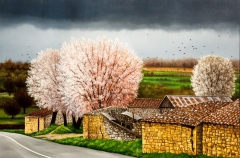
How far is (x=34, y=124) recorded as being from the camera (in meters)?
37.2

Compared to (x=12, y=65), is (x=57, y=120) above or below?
below

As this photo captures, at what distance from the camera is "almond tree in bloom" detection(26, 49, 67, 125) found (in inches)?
1339

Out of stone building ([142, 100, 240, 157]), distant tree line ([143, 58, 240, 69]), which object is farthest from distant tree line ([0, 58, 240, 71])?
stone building ([142, 100, 240, 157])

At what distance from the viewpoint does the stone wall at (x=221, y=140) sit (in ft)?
45.7

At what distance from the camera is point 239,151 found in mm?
13789

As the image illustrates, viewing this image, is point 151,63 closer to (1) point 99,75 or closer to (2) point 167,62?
(2) point 167,62

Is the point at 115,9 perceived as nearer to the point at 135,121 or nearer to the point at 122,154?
the point at 135,121

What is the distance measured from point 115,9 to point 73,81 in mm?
5722

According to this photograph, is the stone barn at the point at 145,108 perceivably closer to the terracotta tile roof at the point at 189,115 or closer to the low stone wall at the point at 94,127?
the low stone wall at the point at 94,127

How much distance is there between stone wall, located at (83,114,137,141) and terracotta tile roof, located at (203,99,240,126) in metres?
6.14

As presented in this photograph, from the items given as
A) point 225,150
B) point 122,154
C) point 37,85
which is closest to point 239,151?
point 225,150

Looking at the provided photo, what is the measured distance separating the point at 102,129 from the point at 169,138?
21.1ft

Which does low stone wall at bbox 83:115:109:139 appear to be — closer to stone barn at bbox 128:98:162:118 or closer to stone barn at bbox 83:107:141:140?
stone barn at bbox 83:107:141:140

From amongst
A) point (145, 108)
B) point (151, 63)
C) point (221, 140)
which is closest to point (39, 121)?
point (145, 108)
